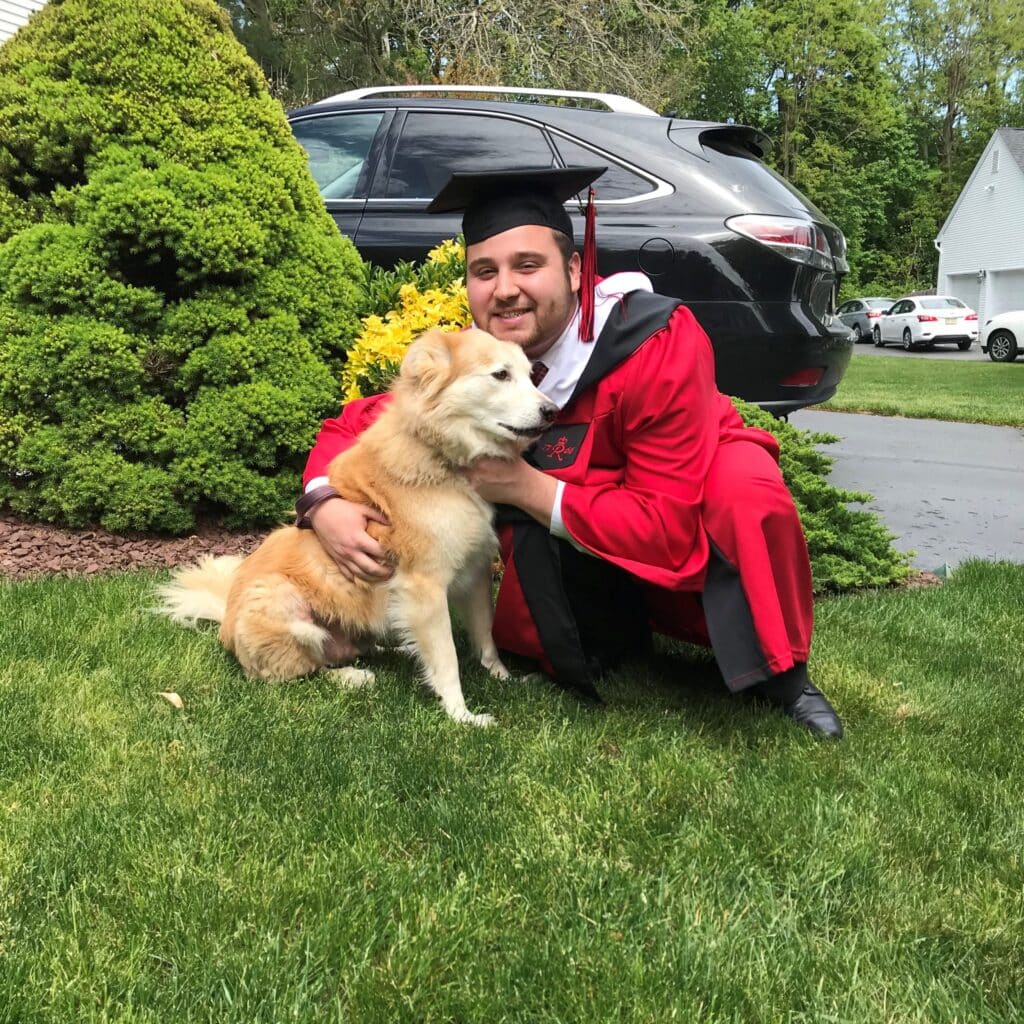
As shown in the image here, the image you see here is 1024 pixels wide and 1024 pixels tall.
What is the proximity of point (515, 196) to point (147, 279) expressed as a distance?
2.66 metres

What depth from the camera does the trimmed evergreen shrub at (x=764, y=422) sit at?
4.36 metres

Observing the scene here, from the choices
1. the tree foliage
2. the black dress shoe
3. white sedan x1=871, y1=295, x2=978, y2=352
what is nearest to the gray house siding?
white sedan x1=871, y1=295, x2=978, y2=352

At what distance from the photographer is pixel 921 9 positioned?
4778 centimetres

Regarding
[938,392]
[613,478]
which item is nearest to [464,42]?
[938,392]

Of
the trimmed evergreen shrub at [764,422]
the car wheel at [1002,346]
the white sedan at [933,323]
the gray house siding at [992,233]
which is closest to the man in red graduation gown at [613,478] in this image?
the trimmed evergreen shrub at [764,422]

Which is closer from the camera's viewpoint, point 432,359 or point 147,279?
point 432,359

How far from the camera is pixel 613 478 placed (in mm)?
2971

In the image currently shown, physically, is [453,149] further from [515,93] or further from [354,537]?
[354,537]

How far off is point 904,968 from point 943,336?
32841mm

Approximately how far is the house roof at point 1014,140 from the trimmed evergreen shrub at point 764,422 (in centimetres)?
4128

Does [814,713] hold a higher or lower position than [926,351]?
lower

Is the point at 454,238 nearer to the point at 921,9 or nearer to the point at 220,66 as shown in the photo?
the point at 220,66

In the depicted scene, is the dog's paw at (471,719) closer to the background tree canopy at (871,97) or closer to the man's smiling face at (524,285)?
the man's smiling face at (524,285)

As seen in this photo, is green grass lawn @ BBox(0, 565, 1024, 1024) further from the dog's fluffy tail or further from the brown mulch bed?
the brown mulch bed
